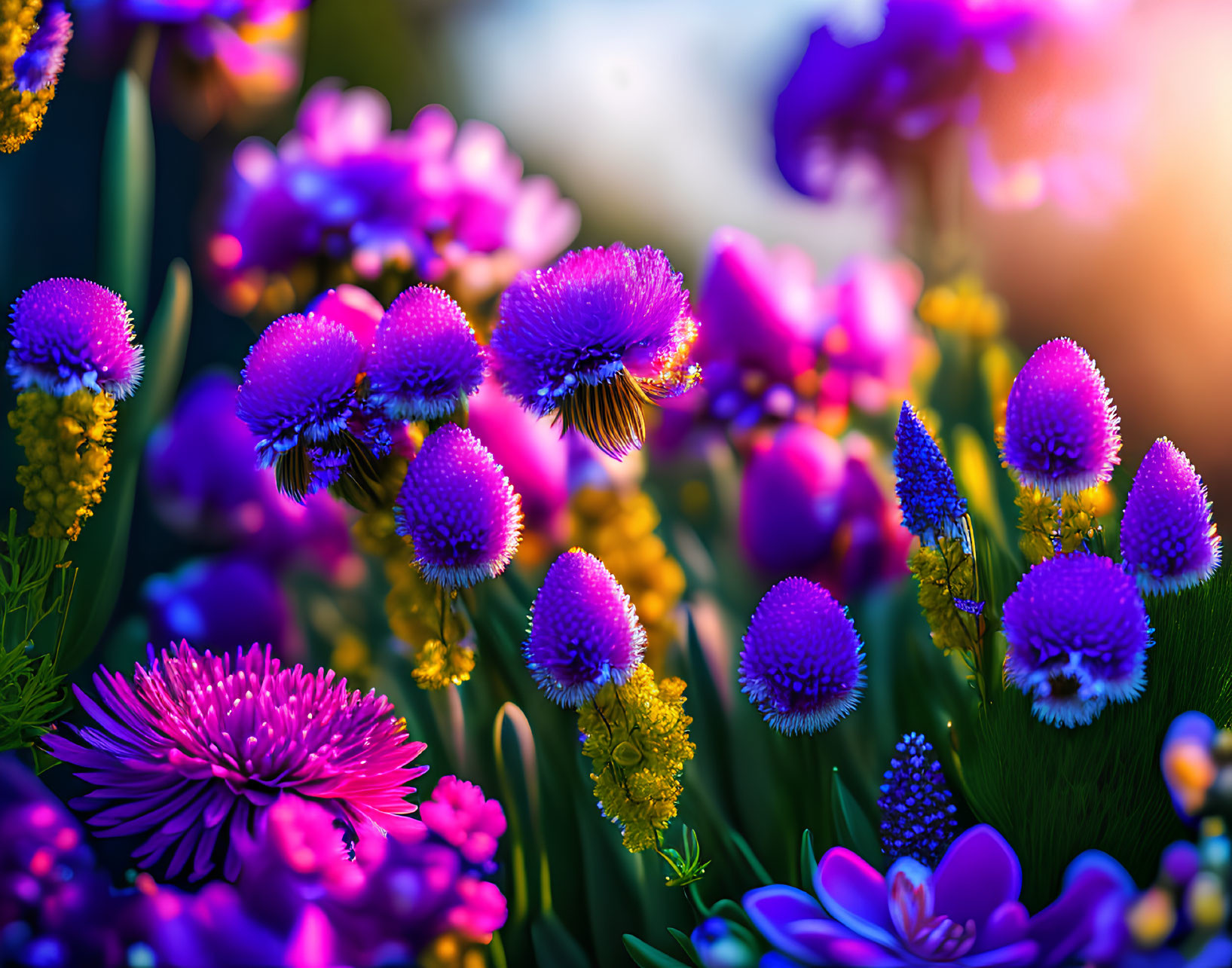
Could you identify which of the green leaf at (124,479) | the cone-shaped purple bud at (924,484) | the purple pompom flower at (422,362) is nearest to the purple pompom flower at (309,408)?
the purple pompom flower at (422,362)

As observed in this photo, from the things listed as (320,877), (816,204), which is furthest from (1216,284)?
(320,877)

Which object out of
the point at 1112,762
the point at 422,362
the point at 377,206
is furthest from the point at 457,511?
the point at 1112,762

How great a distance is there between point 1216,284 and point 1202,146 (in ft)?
0.24

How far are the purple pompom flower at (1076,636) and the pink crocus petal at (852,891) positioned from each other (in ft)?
0.32

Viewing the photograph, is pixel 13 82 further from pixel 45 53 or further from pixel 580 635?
pixel 580 635

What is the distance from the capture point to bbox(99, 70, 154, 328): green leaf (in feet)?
1.53

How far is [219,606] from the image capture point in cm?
46

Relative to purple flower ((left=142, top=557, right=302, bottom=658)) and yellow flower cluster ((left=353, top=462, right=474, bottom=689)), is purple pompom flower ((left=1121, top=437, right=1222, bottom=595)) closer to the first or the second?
yellow flower cluster ((left=353, top=462, right=474, bottom=689))

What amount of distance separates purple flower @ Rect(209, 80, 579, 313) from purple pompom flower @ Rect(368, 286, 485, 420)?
81 millimetres

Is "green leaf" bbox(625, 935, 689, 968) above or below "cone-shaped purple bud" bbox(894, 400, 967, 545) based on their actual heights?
below

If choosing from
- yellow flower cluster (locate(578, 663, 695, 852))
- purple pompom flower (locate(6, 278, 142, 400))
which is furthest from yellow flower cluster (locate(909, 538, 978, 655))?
purple pompom flower (locate(6, 278, 142, 400))

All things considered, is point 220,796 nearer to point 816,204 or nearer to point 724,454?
point 724,454

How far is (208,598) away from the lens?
460mm

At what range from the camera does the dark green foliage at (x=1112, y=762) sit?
1.24 feet
